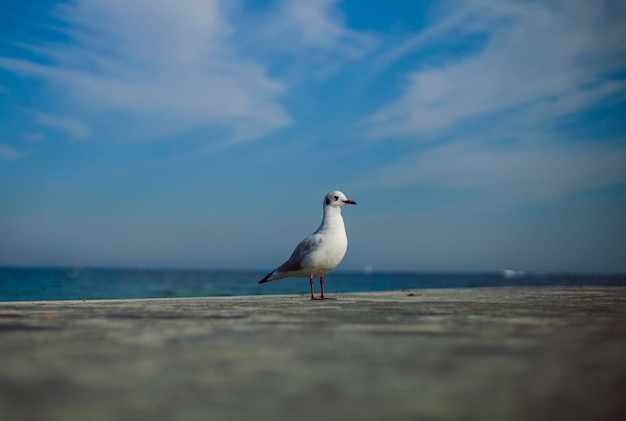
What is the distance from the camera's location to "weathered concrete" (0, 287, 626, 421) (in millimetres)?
1597

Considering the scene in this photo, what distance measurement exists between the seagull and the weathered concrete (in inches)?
153

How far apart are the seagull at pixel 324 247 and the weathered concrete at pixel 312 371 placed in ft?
12.8

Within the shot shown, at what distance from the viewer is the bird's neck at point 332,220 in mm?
7719

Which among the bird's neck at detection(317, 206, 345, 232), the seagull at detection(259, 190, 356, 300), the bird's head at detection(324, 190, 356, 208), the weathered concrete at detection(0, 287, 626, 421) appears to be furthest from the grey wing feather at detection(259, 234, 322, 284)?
the weathered concrete at detection(0, 287, 626, 421)

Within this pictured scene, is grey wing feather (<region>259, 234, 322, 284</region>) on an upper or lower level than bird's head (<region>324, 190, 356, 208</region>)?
lower

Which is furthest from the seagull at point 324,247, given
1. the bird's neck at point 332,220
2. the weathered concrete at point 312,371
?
the weathered concrete at point 312,371

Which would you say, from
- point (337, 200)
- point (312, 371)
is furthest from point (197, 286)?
point (312, 371)

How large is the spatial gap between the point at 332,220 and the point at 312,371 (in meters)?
5.72

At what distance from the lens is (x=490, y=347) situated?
264cm

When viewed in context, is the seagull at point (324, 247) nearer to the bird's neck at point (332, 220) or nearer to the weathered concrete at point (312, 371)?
the bird's neck at point (332, 220)

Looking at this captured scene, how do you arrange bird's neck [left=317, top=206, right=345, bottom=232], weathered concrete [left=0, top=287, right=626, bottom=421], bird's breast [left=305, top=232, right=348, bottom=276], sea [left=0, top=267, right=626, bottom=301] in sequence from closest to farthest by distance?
weathered concrete [left=0, top=287, right=626, bottom=421] → bird's breast [left=305, top=232, right=348, bottom=276] → bird's neck [left=317, top=206, right=345, bottom=232] → sea [left=0, top=267, right=626, bottom=301]

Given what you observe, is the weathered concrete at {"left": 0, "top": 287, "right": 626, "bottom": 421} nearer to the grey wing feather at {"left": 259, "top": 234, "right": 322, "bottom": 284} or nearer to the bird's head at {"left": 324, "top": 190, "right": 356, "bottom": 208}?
the grey wing feather at {"left": 259, "top": 234, "right": 322, "bottom": 284}

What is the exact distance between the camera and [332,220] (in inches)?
306

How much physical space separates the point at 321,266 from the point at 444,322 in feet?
13.0
